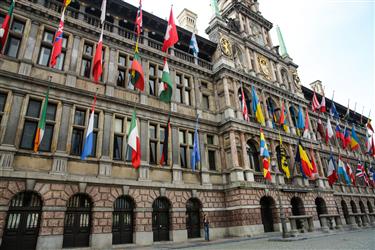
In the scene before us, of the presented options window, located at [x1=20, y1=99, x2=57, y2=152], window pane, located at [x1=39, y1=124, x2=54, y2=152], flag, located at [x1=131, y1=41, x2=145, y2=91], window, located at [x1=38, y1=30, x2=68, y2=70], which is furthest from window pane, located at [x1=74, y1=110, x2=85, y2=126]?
flag, located at [x1=131, y1=41, x2=145, y2=91]

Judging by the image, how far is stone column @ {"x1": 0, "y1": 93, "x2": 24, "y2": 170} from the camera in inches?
450

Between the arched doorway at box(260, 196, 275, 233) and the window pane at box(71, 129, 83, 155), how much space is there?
1397cm

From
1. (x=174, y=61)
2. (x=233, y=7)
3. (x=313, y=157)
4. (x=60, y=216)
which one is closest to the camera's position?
(x=60, y=216)

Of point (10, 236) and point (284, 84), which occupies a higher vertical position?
point (284, 84)

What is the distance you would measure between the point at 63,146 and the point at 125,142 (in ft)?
11.5

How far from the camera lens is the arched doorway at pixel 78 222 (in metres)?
12.2

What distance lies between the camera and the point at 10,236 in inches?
428

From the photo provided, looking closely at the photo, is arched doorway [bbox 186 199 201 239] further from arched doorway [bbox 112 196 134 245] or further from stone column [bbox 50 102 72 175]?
stone column [bbox 50 102 72 175]

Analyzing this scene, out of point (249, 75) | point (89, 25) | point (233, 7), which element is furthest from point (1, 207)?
point (233, 7)

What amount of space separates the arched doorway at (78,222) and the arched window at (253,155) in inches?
510

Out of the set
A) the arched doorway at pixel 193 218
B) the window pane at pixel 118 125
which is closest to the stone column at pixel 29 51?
the window pane at pixel 118 125

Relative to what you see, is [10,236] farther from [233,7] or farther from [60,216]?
[233,7]

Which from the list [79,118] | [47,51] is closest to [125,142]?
[79,118]

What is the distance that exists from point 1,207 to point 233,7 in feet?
87.8
